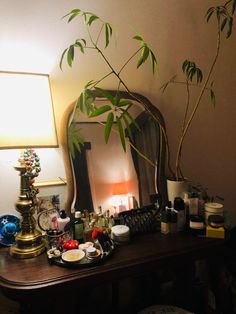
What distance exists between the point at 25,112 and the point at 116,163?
1.65 feet

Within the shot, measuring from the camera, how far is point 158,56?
1.33 metres

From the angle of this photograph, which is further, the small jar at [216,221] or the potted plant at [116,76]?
the small jar at [216,221]

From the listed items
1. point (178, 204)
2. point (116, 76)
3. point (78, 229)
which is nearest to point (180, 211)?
point (178, 204)

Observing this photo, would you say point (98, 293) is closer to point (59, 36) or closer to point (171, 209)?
point (171, 209)

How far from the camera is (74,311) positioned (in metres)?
1.15

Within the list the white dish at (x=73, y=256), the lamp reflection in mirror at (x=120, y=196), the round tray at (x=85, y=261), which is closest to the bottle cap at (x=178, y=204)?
the lamp reflection in mirror at (x=120, y=196)

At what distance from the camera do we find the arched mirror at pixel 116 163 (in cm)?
111

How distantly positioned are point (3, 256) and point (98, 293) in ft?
1.92

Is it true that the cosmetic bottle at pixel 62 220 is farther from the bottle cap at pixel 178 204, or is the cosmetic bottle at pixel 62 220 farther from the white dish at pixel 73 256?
the bottle cap at pixel 178 204

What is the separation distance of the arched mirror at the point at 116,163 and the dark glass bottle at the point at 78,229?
0.11 metres

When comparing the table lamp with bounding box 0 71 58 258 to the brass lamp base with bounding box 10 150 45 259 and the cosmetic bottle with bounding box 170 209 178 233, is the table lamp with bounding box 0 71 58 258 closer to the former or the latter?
the brass lamp base with bounding box 10 150 45 259

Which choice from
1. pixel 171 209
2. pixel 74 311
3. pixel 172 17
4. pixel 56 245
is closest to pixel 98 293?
pixel 74 311

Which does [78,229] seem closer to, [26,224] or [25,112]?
[26,224]

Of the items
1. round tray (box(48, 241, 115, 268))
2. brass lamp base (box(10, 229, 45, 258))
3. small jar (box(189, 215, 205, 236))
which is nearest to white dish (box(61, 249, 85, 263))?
round tray (box(48, 241, 115, 268))
